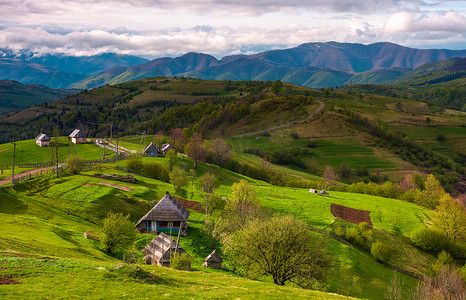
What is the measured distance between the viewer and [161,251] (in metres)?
44.0

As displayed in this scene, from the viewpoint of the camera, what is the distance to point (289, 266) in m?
35.5

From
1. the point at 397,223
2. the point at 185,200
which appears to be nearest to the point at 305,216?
the point at 397,223

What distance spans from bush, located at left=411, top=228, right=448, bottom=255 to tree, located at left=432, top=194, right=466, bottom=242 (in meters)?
4.43

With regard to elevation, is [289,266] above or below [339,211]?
above

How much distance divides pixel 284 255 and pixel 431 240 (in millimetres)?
54038

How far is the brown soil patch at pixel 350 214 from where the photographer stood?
261 ft

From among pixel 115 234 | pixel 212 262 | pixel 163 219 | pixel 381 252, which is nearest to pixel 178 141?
pixel 163 219

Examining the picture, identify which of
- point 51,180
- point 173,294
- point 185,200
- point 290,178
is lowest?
point 290,178

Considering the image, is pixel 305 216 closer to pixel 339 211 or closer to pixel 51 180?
pixel 339 211

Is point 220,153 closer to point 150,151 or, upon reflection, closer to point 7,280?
point 150,151

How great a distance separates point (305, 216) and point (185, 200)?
30.0 m

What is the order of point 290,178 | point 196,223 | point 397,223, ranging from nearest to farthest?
point 196,223
point 397,223
point 290,178

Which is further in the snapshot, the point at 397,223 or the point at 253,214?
the point at 397,223

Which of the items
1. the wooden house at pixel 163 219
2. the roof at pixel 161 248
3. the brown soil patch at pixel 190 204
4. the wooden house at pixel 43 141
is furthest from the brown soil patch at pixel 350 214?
the wooden house at pixel 43 141
